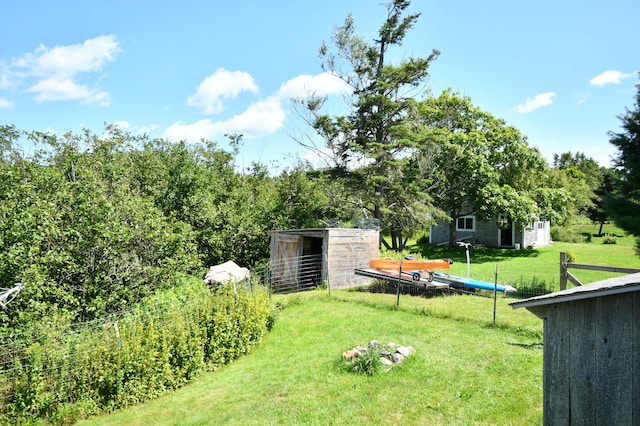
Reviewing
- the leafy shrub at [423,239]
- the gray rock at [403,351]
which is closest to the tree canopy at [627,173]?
the gray rock at [403,351]

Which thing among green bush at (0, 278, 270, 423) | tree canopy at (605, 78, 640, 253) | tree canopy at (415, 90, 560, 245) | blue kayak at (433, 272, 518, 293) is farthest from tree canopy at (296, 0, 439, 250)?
green bush at (0, 278, 270, 423)

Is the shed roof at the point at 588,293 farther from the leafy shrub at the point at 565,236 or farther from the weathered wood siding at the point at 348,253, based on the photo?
the leafy shrub at the point at 565,236

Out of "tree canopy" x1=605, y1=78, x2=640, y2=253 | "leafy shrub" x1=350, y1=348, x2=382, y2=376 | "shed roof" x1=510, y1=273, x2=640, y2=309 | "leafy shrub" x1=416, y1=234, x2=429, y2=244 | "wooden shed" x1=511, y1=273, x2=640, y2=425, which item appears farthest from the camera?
"leafy shrub" x1=416, y1=234, x2=429, y2=244

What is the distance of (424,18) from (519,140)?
10.6 meters

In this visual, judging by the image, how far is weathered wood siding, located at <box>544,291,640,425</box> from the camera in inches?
142

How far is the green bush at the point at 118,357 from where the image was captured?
705cm

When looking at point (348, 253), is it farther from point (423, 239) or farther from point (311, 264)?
point (423, 239)

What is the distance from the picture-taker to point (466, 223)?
32.3 m

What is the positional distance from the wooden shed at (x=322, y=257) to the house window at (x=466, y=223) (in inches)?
651

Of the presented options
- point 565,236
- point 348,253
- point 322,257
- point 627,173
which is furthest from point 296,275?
point 565,236

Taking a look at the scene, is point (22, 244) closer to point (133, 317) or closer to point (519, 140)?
point (133, 317)

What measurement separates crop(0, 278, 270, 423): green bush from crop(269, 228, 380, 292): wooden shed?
21.6 feet

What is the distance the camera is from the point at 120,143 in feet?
84.3

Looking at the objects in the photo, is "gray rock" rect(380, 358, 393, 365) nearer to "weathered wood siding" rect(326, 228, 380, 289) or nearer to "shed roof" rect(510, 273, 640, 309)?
"shed roof" rect(510, 273, 640, 309)
